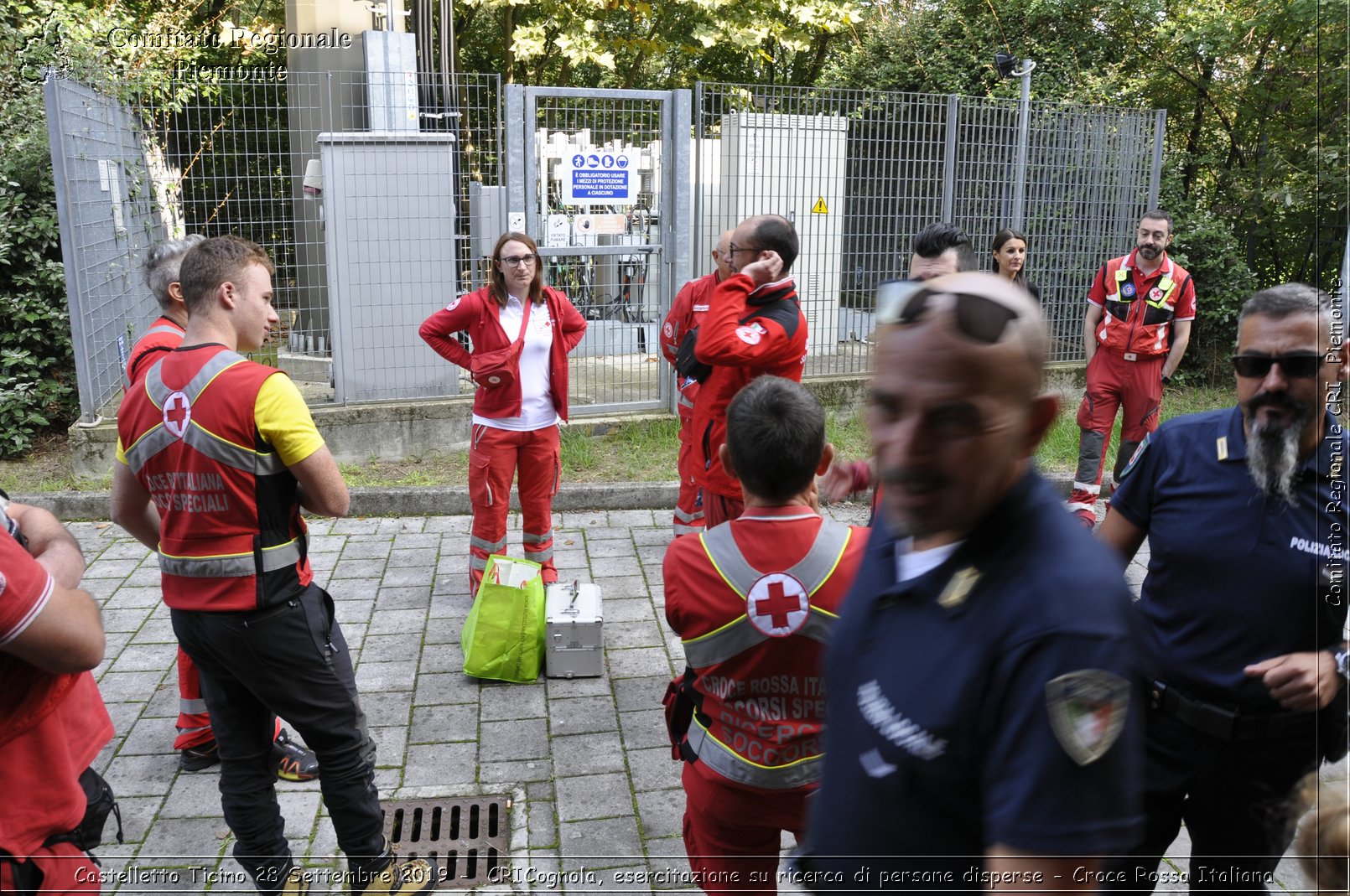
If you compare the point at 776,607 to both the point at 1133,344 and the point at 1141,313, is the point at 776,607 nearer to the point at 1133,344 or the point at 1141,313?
the point at 1133,344

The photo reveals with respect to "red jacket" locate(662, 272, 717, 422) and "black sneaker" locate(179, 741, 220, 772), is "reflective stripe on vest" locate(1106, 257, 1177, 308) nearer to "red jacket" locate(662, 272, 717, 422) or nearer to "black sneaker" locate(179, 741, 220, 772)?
"red jacket" locate(662, 272, 717, 422)

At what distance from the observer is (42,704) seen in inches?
91.4

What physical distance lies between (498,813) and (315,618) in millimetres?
1287

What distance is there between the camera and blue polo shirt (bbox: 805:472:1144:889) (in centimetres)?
123

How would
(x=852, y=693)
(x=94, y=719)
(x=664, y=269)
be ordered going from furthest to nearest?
(x=664, y=269) → (x=94, y=719) → (x=852, y=693)

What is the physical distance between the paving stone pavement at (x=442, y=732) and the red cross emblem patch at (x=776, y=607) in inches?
61.0

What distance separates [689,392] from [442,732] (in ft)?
7.83

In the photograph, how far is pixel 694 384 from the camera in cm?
596

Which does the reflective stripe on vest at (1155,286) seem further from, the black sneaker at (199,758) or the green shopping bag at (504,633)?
the black sneaker at (199,758)

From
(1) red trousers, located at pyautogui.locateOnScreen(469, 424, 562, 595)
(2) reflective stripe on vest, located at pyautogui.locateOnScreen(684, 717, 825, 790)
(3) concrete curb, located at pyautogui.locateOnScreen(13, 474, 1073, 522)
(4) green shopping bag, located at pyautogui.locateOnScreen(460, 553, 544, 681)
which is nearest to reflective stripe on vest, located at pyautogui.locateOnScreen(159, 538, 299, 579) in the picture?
(2) reflective stripe on vest, located at pyautogui.locateOnScreen(684, 717, 825, 790)

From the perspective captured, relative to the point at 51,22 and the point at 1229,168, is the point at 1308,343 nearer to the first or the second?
the point at 1229,168

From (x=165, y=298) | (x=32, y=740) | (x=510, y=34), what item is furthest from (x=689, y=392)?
(x=510, y=34)

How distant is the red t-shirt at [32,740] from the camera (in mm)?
2145

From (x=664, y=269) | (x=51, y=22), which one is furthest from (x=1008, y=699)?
(x=51, y=22)
